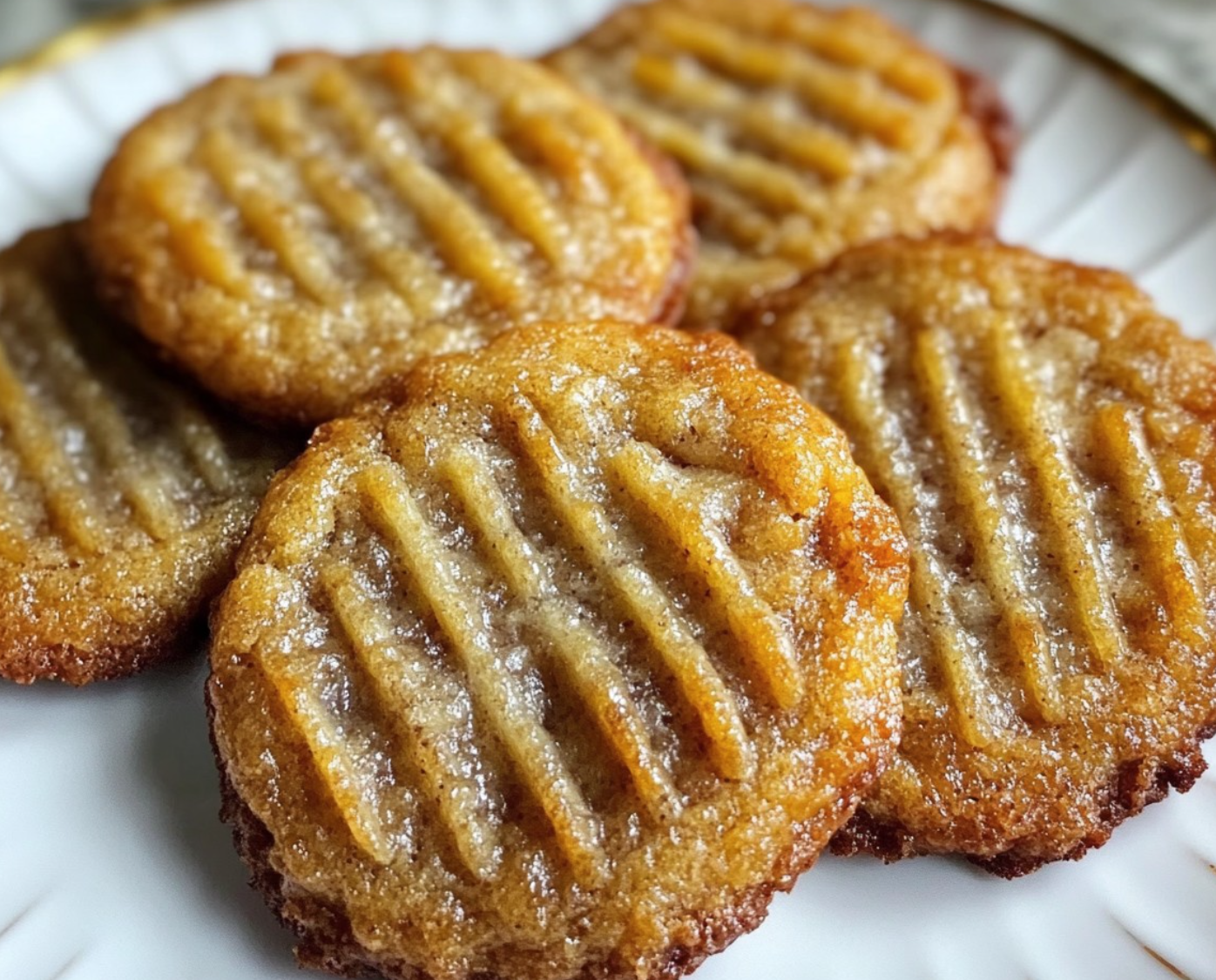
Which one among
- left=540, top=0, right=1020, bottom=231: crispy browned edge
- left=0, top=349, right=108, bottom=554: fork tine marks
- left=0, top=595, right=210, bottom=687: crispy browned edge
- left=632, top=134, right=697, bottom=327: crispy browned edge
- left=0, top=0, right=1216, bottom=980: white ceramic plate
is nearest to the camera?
left=0, top=0, right=1216, bottom=980: white ceramic plate

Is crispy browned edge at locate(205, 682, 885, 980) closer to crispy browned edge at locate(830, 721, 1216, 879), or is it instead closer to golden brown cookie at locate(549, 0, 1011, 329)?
crispy browned edge at locate(830, 721, 1216, 879)

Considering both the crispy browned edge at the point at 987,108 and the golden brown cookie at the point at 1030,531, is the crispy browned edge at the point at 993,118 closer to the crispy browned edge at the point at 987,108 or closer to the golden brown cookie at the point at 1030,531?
the crispy browned edge at the point at 987,108

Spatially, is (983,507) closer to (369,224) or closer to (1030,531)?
(1030,531)

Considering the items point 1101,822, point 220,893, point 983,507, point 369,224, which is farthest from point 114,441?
point 1101,822

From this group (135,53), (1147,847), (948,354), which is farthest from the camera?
(135,53)

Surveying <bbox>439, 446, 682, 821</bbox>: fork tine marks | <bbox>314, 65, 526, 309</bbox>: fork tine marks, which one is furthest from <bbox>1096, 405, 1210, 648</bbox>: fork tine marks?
<bbox>314, 65, 526, 309</bbox>: fork tine marks

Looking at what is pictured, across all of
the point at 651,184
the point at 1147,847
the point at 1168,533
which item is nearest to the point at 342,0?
the point at 651,184

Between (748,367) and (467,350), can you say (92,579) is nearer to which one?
(467,350)
